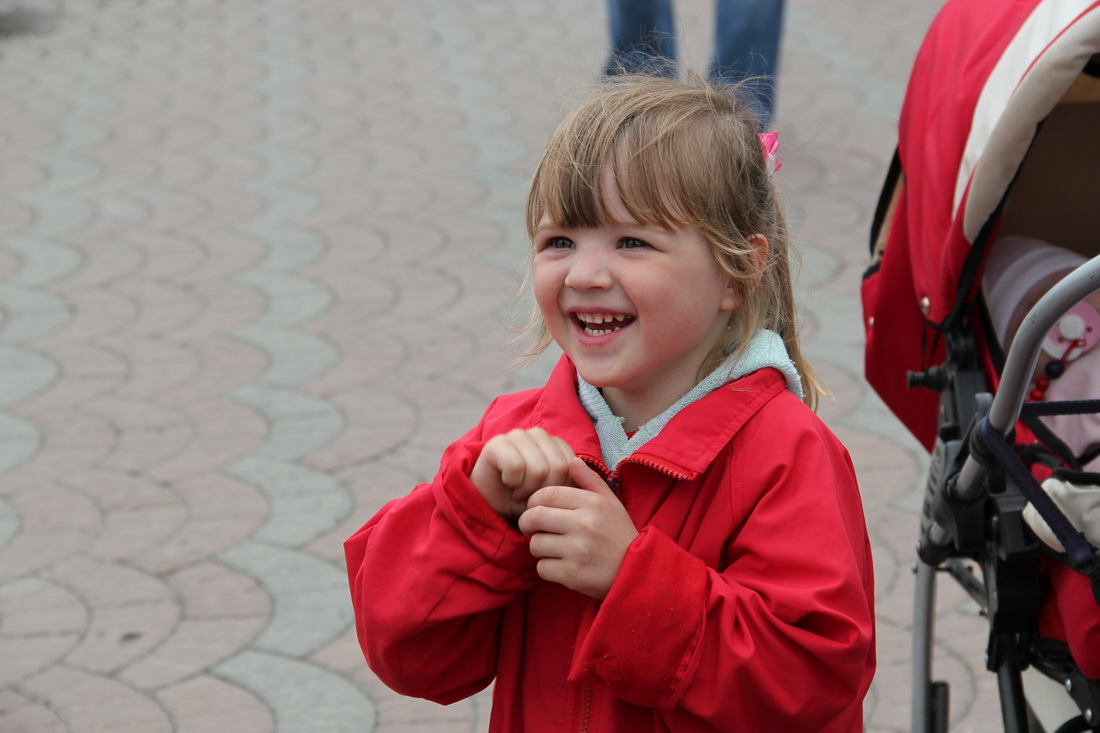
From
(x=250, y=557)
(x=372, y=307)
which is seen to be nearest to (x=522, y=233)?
(x=372, y=307)

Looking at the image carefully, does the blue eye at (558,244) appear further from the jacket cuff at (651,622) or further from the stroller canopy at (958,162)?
the stroller canopy at (958,162)

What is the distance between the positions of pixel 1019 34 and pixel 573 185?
89 centimetres

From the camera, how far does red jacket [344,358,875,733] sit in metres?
1.44

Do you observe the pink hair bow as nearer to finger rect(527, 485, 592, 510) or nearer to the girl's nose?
the girl's nose

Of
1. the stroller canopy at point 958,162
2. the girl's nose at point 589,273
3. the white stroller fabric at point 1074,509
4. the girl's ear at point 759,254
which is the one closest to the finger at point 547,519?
the girl's nose at point 589,273

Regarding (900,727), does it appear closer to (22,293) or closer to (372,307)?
(372,307)

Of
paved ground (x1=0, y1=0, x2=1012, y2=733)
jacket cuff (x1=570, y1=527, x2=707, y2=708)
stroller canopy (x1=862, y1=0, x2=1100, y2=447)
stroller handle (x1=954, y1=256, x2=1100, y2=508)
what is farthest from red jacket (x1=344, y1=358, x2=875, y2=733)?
stroller canopy (x1=862, y1=0, x2=1100, y2=447)

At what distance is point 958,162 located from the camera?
2.17 metres

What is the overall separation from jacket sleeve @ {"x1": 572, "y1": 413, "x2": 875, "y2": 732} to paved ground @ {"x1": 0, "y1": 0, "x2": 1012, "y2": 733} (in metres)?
0.52

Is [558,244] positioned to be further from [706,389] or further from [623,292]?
[706,389]

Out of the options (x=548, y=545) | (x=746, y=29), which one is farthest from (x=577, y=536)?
(x=746, y=29)

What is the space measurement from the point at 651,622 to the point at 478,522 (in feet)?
0.74

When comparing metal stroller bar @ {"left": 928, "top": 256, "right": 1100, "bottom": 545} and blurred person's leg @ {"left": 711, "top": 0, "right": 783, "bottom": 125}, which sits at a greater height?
metal stroller bar @ {"left": 928, "top": 256, "right": 1100, "bottom": 545}

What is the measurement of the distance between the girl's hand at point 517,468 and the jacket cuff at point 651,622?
12 cm
